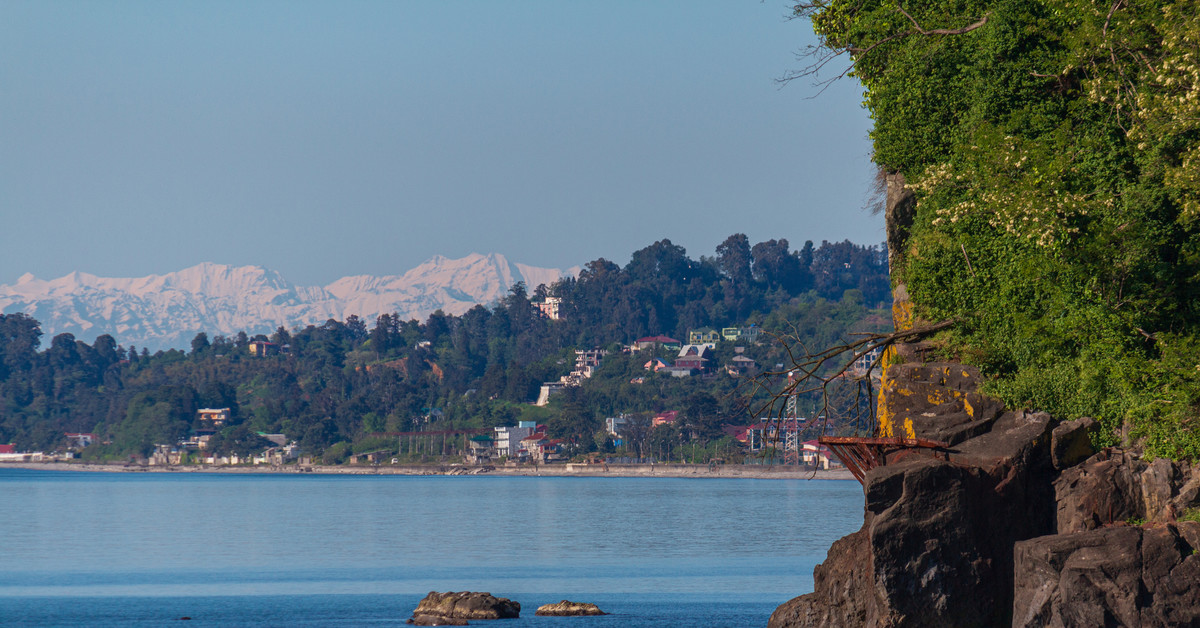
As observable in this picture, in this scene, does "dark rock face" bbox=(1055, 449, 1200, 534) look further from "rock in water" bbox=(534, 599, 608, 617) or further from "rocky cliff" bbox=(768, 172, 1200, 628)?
"rock in water" bbox=(534, 599, 608, 617)

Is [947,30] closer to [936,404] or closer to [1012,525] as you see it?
[936,404]

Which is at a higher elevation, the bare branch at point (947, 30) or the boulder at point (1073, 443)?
the bare branch at point (947, 30)

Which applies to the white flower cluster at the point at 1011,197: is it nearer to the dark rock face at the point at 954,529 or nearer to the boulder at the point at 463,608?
the dark rock face at the point at 954,529

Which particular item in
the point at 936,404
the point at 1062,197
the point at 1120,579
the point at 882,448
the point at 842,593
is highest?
the point at 1062,197

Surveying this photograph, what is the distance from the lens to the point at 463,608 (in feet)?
112

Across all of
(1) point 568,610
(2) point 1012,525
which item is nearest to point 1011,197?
(2) point 1012,525

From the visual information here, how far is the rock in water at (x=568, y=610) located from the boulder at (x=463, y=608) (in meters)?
0.84

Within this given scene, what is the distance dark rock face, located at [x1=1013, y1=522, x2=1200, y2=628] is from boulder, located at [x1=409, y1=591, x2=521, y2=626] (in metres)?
→ 19.2

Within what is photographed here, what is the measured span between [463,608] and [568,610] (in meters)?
3.16

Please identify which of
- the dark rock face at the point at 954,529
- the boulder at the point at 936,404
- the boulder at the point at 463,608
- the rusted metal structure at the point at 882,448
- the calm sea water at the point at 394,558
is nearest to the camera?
the dark rock face at the point at 954,529

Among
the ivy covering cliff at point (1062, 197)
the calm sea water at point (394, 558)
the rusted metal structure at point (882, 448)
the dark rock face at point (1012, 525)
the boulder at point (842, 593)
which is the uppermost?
the ivy covering cliff at point (1062, 197)

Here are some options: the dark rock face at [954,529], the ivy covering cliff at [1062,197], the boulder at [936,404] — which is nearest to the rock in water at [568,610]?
the boulder at [936,404]

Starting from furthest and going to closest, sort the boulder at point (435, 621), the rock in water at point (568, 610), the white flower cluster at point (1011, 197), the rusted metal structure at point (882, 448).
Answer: the rock in water at point (568, 610), the boulder at point (435, 621), the rusted metal structure at point (882, 448), the white flower cluster at point (1011, 197)

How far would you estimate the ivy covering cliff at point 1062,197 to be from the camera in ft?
59.9
